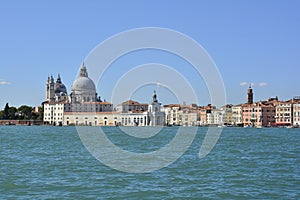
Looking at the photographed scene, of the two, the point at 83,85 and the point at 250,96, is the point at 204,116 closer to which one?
the point at 250,96

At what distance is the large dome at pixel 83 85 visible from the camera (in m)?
80.9

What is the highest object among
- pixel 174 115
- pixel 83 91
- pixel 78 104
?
pixel 83 91

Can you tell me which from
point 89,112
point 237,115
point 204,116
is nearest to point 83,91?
point 89,112

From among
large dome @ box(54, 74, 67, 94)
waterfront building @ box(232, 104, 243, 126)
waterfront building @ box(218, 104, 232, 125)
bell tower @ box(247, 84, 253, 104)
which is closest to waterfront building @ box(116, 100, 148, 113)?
waterfront building @ box(218, 104, 232, 125)

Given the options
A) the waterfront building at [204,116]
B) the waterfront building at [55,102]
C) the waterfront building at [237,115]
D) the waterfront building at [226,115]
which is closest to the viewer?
the waterfront building at [237,115]

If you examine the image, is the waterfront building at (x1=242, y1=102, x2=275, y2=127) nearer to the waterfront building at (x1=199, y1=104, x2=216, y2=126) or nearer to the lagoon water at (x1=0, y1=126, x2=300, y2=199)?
the waterfront building at (x1=199, y1=104, x2=216, y2=126)

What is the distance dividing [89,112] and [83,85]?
4.06m

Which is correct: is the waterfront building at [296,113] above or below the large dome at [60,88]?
below

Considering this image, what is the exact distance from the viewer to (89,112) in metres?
80.2

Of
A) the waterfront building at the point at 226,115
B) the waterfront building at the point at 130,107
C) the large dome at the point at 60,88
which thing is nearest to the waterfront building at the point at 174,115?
the waterfront building at the point at 130,107

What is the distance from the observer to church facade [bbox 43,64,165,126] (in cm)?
7682

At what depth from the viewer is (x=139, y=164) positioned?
12586 mm

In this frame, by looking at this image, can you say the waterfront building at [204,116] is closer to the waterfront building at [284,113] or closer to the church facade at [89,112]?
the church facade at [89,112]

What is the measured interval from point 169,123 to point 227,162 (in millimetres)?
70997
